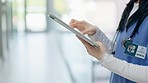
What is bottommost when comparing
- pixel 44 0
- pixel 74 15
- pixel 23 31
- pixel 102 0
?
pixel 23 31

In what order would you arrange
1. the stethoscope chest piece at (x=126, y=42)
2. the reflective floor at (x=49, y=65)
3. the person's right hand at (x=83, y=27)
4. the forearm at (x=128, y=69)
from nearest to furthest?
the forearm at (x=128, y=69), the stethoscope chest piece at (x=126, y=42), the person's right hand at (x=83, y=27), the reflective floor at (x=49, y=65)

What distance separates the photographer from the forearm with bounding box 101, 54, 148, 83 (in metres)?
0.95

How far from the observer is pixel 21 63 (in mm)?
4645

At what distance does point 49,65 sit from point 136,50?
11.7 ft

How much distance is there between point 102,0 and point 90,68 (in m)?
0.72

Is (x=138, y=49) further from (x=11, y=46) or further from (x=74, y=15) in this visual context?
(x=11, y=46)

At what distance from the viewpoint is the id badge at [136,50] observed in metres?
1.02

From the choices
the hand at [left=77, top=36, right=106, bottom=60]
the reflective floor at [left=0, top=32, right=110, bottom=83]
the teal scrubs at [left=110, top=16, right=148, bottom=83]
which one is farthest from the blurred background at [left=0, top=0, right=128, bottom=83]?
the hand at [left=77, top=36, right=106, bottom=60]

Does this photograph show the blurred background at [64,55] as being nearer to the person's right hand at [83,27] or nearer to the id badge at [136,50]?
the person's right hand at [83,27]

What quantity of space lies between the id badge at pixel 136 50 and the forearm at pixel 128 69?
72 millimetres

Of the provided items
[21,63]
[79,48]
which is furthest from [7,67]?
[79,48]

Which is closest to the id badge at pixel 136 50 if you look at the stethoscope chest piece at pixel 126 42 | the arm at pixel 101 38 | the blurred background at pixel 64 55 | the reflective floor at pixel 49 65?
the stethoscope chest piece at pixel 126 42

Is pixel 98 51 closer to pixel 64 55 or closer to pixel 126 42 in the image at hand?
pixel 126 42

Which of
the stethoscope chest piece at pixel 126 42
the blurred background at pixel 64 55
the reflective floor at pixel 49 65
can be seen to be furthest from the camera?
the reflective floor at pixel 49 65
